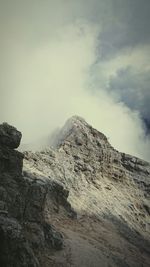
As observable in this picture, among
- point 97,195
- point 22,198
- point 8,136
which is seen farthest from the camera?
point 97,195

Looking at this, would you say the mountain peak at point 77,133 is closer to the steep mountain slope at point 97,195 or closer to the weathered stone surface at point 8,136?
the steep mountain slope at point 97,195

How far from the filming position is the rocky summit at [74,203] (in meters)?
20.2

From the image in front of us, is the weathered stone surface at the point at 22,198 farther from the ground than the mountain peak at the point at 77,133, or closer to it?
closer to it

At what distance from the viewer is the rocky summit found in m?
20.2

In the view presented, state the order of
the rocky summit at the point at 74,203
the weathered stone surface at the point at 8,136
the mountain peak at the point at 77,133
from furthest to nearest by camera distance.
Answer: the mountain peak at the point at 77,133 < the weathered stone surface at the point at 8,136 < the rocky summit at the point at 74,203

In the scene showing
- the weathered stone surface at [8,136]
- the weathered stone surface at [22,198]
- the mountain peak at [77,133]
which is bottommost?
the weathered stone surface at [22,198]

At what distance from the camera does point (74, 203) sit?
3803 centimetres

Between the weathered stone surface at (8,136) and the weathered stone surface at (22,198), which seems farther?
the weathered stone surface at (8,136)

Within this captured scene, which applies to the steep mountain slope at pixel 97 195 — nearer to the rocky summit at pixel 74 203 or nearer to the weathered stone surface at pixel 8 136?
the rocky summit at pixel 74 203

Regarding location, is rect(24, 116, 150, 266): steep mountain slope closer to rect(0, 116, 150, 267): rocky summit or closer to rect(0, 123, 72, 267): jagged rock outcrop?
rect(0, 116, 150, 267): rocky summit

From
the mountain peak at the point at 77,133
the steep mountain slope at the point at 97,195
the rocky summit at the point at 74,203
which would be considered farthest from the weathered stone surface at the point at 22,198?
the mountain peak at the point at 77,133

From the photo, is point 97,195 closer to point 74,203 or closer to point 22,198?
point 74,203

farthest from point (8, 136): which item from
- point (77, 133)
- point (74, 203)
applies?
point (77, 133)

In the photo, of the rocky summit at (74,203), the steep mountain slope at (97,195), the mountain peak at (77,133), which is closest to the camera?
the rocky summit at (74,203)
